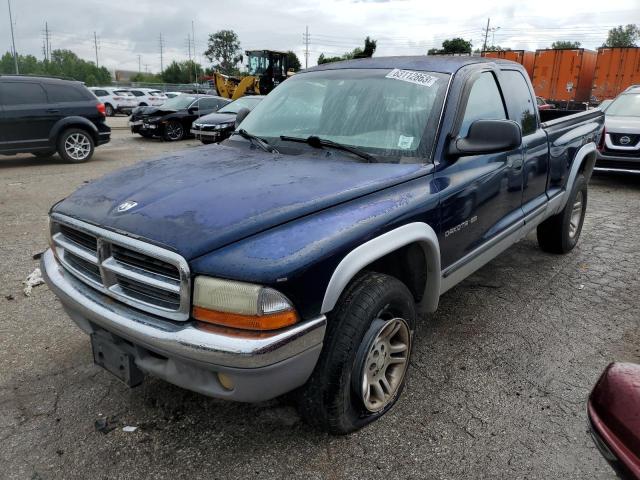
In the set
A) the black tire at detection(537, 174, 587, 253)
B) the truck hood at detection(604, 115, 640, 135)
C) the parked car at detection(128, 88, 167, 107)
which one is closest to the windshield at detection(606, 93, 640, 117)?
the truck hood at detection(604, 115, 640, 135)

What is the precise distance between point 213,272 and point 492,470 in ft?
5.17

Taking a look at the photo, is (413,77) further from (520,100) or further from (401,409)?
(401,409)

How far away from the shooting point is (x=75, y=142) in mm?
10750

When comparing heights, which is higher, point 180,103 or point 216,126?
point 180,103

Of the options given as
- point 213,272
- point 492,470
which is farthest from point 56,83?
point 492,470

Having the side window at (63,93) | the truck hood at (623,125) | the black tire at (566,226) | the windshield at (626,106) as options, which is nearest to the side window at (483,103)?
the black tire at (566,226)

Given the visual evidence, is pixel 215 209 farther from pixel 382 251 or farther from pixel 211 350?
pixel 382 251

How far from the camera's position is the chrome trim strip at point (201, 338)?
1.87 metres

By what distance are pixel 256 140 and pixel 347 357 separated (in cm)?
172

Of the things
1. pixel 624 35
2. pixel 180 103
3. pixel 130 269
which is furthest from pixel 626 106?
pixel 624 35

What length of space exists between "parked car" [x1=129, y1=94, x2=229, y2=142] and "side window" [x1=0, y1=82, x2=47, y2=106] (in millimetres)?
5123

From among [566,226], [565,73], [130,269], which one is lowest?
[566,226]

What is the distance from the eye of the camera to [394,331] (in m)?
2.58

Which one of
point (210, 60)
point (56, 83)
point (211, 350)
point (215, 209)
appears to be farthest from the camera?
point (210, 60)
